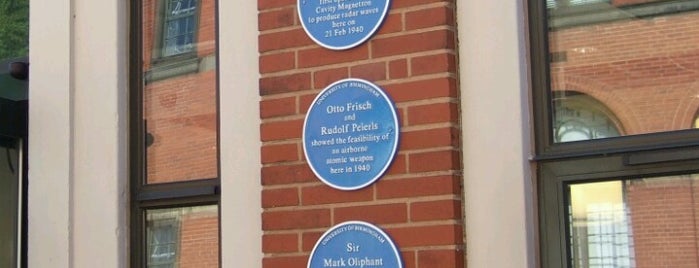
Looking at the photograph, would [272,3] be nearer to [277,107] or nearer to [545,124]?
[277,107]

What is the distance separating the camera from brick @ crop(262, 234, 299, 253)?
345cm

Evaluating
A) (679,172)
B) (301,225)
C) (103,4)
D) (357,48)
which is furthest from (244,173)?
(679,172)

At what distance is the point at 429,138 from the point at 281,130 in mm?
536

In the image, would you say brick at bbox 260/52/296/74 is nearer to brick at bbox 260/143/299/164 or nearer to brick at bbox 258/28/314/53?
brick at bbox 258/28/314/53

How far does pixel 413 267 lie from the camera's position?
3.21 metres

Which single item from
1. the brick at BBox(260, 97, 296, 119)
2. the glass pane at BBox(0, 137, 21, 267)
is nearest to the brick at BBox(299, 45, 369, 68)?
the brick at BBox(260, 97, 296, 119)

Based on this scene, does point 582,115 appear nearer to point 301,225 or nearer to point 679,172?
point 679,172

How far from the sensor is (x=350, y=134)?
132 inches

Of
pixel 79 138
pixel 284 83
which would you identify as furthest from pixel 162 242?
pixel 284 83

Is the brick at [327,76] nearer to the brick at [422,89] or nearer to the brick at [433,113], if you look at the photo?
the brick at [422,89]

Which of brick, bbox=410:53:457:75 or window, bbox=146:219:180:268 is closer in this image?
brick, bbox=410:53:457:75

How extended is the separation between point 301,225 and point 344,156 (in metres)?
0.27

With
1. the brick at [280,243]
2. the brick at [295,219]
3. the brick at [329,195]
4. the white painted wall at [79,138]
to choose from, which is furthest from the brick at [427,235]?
the white painted wall at [79,138]

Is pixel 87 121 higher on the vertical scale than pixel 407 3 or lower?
lower
